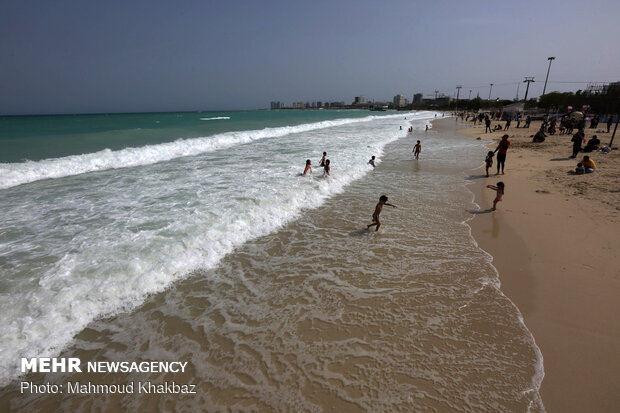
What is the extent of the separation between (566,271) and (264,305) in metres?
5.77

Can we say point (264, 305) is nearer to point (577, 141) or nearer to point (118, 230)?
point (118, 230)

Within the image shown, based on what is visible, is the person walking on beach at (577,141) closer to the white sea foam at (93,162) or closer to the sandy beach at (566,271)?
the sandy beach at (566,271)

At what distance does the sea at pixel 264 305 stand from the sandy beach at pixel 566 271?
10.9 inches

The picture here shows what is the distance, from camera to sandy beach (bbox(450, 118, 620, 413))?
3.25 m

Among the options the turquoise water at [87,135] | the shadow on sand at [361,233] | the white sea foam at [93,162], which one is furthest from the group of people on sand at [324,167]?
the turquoise water at [87,135]

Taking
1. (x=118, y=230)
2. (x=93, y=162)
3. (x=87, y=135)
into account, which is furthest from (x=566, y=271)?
(x=87, y=135)

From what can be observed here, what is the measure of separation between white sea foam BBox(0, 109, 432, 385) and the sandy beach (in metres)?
5.38

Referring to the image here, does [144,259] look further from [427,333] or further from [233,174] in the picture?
[233,174]

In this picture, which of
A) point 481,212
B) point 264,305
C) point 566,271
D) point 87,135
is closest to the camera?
point 264,305

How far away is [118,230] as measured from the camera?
6891 millimetres

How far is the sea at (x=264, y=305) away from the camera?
3152 mm

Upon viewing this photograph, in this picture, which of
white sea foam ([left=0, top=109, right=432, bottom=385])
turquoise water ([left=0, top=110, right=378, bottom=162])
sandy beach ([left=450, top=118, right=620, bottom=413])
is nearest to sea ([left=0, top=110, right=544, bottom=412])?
white sea foam ([left=0, top=109, right=432, bottom=385])

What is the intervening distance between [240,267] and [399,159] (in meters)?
14.0

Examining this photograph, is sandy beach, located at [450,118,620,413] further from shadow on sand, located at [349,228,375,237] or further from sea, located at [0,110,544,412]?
shadow on sand, located at [349,228,375,237]
